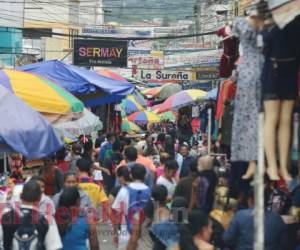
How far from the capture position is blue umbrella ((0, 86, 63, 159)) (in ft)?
27.2

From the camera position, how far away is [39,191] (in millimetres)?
6598

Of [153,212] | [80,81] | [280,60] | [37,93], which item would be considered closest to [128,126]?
[80,81]

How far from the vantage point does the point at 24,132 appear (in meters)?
8.41

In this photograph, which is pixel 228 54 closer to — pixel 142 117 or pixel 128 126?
pixel 128 126

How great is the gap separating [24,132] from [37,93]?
207cm

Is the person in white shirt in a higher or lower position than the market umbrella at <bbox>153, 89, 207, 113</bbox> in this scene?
lower

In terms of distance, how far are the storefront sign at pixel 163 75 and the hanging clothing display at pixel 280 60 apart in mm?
30442

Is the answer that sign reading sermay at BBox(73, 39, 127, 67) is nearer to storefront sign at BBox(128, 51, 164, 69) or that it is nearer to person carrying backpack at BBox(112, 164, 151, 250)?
storefront sign at BBox(128, 51, 164, 69)

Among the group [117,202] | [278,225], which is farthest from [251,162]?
[117,202]

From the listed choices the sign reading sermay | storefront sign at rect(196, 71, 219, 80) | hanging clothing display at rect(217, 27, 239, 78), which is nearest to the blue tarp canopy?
hanging clothing display at rect(217, 27, 239, 78)

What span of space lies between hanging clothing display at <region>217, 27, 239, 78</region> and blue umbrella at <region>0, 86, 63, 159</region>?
96.3 inches

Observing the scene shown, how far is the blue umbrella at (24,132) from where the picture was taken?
27.2 feet

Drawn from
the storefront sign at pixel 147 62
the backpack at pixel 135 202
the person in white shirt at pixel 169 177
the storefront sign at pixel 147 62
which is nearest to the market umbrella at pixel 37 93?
the person in white shirt at pixel 169 177

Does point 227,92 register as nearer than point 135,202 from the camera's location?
Yes
